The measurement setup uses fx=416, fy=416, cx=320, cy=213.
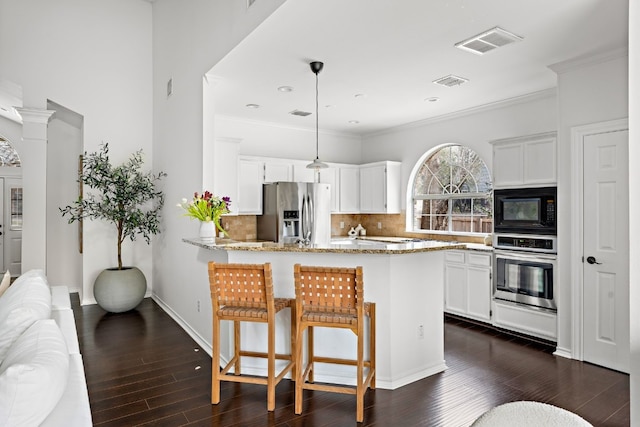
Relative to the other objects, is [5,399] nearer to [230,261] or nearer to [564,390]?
[230,261]

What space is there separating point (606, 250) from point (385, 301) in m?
2.07

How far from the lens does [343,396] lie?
2955 millimetres

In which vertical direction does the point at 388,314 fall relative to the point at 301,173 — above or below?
below

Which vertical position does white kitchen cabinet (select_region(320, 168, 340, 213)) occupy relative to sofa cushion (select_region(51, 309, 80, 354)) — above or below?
above

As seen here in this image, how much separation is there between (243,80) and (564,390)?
402cm

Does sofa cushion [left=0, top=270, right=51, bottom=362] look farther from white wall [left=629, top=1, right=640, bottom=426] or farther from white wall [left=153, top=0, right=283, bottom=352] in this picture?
white wall [left=629, top=1, right=640, bottom=426]

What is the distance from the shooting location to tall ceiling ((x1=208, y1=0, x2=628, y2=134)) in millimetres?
2855

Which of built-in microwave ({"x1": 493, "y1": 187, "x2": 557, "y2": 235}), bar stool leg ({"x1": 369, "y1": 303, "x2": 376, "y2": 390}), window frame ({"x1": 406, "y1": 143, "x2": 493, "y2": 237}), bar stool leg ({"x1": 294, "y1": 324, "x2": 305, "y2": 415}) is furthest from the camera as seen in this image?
window frame ({"x1": 406, "y1": 143, "x2": 493, "y2": 237})

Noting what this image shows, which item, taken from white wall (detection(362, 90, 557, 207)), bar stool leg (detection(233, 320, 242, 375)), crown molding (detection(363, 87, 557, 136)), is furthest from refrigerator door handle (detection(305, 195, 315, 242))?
bar stool leg (detection(233, 320, 242, 375))

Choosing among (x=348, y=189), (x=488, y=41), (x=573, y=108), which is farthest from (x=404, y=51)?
(x=348, y=189)

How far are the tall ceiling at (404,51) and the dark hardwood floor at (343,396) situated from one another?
106 inches

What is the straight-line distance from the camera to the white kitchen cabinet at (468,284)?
4.88 m

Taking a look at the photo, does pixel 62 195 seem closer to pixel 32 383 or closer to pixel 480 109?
pixel 32 383

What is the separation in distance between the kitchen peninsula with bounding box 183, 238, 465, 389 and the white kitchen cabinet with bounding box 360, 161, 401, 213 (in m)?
3.32
